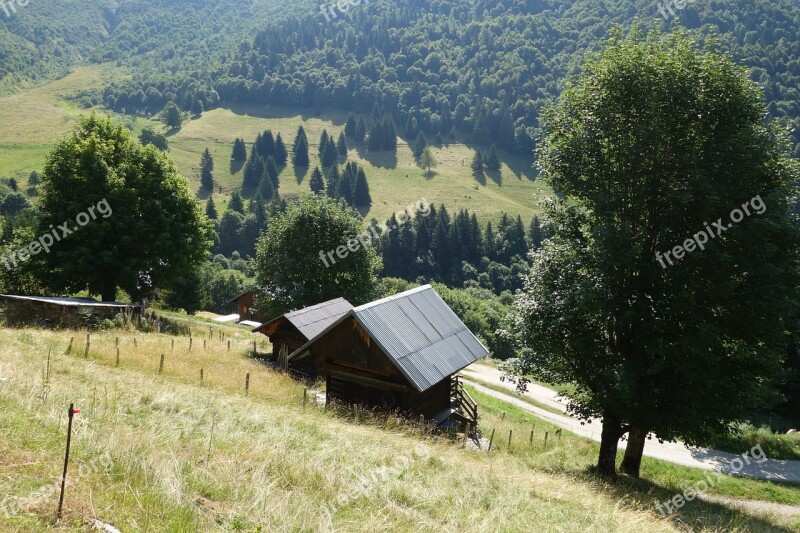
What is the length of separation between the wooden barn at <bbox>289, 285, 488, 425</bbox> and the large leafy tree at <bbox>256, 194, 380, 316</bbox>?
20.6 meters

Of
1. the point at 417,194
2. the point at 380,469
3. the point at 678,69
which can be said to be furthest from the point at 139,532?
the point at 417,194

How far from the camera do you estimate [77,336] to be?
76.6 feet

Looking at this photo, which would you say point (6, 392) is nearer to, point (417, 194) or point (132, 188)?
point (132, 188)

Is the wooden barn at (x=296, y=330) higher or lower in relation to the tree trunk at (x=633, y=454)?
lower

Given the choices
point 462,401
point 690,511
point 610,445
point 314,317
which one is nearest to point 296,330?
point 314,317

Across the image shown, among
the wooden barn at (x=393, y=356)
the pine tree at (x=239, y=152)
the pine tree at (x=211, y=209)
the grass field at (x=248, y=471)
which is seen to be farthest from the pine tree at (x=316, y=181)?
the grass field at (x=248, y=471)

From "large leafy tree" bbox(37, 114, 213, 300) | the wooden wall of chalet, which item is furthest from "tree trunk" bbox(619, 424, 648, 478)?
"large leafy tree" bbox(37, 114, 213, 300)

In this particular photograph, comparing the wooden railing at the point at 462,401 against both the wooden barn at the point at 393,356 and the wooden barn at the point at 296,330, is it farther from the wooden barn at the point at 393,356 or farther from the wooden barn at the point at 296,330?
the wooden barn at the point at 296,330

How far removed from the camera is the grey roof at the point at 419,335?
19500 millimetres

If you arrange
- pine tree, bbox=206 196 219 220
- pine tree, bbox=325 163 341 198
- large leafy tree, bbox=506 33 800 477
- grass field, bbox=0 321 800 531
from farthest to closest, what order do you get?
pine tree, bbox=325 163 341 198
pine tree, bbox=206 196 219 220
large leafy tree, bbox=506 33 800 477
grass field, bbox=0 321 800 531

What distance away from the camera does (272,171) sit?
182125mm

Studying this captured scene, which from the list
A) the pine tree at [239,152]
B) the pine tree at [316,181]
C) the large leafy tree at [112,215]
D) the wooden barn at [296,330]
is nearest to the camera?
the wooden barn at [296,330]

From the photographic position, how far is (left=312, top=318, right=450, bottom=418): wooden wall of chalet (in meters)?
19.9

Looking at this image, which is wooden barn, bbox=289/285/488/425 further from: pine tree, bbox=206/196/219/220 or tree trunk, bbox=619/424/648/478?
pine tree, bbox=206/196/219/220
